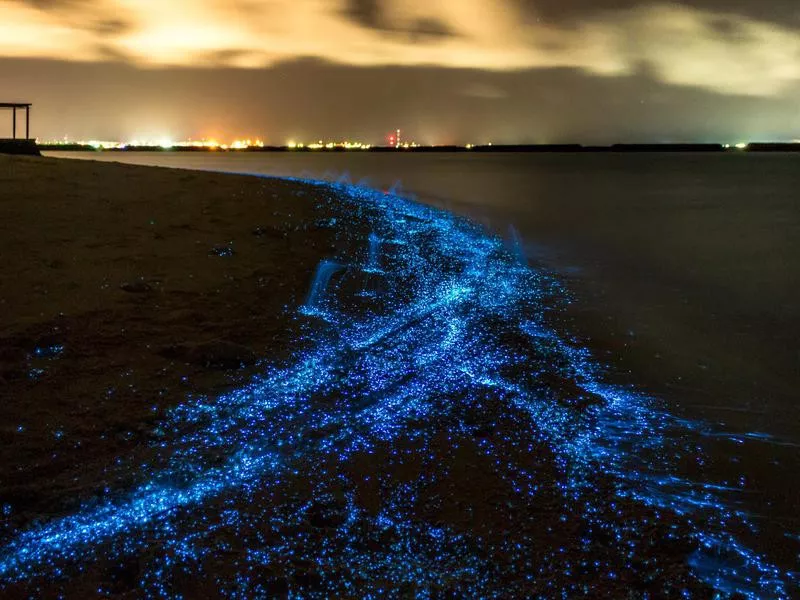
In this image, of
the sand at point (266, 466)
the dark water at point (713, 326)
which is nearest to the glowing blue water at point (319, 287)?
the sand at point (266, 466)

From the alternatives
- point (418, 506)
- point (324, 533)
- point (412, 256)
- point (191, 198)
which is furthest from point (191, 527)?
point (191, 198)

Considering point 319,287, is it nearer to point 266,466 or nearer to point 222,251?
point 222,251

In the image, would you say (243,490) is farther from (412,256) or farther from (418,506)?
(412,256)

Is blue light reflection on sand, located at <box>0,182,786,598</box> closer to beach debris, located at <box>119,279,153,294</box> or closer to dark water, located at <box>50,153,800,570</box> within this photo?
dark water, located at <box>50,153,800,570</box>

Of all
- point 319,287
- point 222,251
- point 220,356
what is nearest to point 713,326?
point 319,287

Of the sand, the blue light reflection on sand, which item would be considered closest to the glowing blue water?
the blue light reflection on sand

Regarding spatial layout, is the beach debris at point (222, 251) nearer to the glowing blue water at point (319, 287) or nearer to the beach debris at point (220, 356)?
the glowing blue water at point (319, 287)
